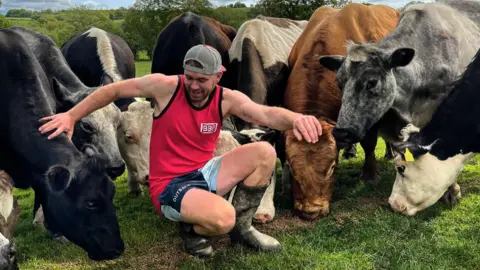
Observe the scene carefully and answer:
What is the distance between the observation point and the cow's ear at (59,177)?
147 inches

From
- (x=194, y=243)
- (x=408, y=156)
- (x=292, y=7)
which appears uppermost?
(x=408, y=156)

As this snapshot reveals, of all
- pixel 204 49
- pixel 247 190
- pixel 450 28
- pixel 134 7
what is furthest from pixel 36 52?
pixel 134 7

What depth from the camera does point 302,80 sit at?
21.3 feet

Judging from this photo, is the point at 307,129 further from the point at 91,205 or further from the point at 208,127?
the point at 91,205

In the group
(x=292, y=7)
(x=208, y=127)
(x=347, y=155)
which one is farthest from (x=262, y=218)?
(x=292, y=7)

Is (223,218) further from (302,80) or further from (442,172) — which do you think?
(302,80)

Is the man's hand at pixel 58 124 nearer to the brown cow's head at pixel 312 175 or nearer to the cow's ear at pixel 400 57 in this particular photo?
the brown cow's head at pixel 312 175

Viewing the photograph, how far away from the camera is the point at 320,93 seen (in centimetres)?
627

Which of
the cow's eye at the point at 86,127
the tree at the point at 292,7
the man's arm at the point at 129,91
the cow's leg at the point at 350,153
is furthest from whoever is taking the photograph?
the tree at the point at 292,7

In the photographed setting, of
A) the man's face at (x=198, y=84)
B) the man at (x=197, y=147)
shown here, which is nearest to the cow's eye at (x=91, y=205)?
the man at (x=197, y=147)

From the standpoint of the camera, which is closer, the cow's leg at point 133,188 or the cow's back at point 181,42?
the cow's leg at point 133,188

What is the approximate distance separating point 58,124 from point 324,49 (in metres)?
4.06

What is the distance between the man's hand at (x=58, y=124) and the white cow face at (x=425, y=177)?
10.7 feet

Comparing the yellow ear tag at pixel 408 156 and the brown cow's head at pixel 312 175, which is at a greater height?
the yellow ear tag at pixel 408 156
